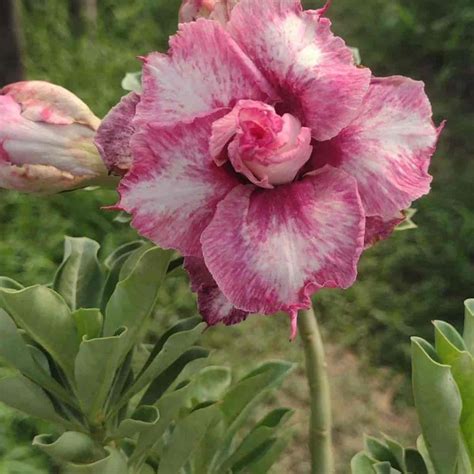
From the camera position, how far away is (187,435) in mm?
709

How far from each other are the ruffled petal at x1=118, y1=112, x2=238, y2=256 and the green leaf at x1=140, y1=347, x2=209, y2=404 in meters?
0.27

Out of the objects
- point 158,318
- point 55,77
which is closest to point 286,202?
point 158,318

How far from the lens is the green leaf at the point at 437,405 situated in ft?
1.82

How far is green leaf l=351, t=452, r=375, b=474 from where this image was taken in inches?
26.1

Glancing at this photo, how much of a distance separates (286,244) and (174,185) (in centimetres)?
7

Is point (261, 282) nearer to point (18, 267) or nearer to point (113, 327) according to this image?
point (113, 327)

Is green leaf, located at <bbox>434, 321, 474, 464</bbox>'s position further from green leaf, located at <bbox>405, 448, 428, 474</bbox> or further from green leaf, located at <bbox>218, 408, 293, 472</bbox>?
green leaf, located at <bbox>218, 408, 293, 472</bbox>

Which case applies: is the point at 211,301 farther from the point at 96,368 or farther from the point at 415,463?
the point at 415,463

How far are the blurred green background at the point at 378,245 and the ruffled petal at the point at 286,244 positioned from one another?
131cm

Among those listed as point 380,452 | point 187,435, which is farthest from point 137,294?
point 380,452

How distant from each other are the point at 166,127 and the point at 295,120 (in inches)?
3.1

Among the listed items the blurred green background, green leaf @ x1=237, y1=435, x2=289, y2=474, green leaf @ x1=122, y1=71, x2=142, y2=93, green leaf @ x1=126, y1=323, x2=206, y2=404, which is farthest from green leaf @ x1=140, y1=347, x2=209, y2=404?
the blurred green background

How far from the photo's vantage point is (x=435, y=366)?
55cm

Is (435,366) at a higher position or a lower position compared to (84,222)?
higher
